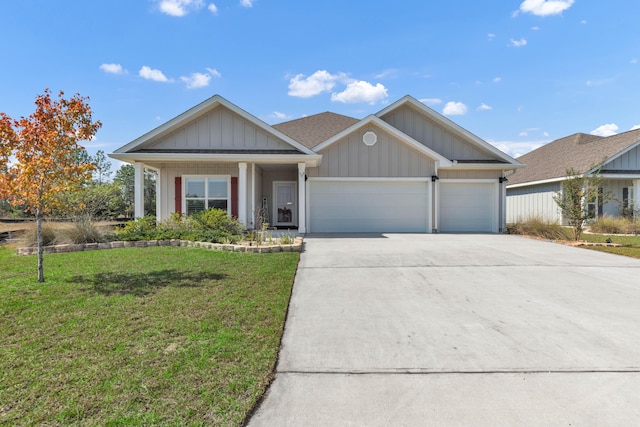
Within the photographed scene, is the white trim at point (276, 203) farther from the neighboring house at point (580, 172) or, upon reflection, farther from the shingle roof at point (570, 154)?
the shingle roof at point (570, 154)

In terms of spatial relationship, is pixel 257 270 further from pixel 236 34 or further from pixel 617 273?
pixel 236 34

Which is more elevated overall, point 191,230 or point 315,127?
point 315,127

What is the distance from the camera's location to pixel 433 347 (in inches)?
139

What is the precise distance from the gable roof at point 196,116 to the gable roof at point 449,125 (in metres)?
5.62

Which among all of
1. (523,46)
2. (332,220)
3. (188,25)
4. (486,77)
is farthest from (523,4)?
(188,25)

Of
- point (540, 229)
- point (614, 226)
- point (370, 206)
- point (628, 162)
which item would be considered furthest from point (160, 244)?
point (628, 162)

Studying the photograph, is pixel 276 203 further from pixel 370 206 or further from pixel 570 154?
pixel 570 154

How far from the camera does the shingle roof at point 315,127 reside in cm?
1733

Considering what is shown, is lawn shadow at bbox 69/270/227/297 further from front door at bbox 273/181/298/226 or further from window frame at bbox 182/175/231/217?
front door at bbox 273/181/298/226

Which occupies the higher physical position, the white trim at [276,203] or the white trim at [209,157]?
the white trim at [209,157]

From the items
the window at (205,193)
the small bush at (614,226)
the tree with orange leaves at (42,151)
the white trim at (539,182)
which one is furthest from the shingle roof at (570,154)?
the tree with orange leaves at (42,151)

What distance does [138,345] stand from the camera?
3.35 m

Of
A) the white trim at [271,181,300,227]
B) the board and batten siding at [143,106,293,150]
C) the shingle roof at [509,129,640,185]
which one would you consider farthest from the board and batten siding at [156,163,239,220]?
the shingle roof at [509,129,640,185]

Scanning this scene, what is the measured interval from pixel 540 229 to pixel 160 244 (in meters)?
14.0
